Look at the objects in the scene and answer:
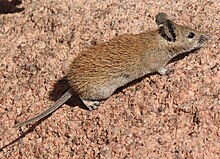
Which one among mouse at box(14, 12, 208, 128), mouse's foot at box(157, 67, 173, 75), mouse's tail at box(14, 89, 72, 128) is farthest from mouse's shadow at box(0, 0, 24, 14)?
mouse's foot at box(157, 67, 173, 75)

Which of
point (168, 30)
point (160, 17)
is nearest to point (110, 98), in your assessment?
point (168, 30)

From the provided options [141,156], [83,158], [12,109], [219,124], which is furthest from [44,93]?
[219,124]

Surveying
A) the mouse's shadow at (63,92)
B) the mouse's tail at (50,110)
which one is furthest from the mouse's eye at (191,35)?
the mouse's tail at (50,110)

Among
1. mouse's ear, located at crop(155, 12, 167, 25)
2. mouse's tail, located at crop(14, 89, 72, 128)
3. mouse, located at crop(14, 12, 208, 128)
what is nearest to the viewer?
mouse's tail, located at crop(14, 89, 72, 128)

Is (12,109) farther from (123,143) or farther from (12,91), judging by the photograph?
(123,143)

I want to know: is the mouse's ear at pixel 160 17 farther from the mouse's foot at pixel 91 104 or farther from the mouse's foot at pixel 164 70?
the mouse's foot at pixel 91 104

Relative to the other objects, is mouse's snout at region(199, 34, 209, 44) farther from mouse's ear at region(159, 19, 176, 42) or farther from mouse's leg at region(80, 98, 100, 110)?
mouse's leg at region(80, 98, 100, 110)
